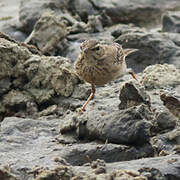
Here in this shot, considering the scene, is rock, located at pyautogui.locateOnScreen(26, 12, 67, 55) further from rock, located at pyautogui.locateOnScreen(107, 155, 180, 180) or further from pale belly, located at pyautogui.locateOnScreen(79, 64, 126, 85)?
rock, located at pyautogui.locateOnScreen(107, 155, 180, 180)

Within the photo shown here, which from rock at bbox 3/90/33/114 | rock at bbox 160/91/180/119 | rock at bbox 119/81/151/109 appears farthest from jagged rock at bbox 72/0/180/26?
rock at bbox 160/91/180/119

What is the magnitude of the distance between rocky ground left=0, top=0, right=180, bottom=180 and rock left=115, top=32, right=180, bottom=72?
2 cm

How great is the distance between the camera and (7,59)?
8.12m

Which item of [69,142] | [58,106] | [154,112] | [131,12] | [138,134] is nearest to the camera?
[138,134]

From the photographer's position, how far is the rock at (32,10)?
12367mm

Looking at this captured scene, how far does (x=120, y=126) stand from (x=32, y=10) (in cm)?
729

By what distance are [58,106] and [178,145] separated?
8.81 ft

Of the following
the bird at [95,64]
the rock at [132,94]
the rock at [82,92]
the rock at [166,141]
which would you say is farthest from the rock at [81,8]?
the rock at [166,141]

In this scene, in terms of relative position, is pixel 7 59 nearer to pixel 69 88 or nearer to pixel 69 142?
pixel 69 88

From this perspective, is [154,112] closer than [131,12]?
Yes

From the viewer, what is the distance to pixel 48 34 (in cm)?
1090

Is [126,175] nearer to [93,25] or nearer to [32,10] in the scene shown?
[93,25]

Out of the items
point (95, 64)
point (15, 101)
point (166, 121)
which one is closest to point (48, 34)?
point (15, 101)

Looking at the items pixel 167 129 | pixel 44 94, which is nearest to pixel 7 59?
pixel 44 94
